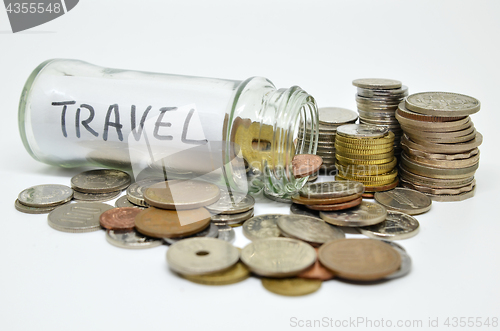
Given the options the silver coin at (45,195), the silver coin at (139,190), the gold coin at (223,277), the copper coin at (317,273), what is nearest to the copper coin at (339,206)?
the copper coin at (317,273)

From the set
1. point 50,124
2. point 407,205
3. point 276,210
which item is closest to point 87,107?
point 50,124

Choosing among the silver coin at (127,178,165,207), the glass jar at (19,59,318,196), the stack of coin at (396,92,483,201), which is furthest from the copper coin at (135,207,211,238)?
the stack of coin at (396,92,483,201)

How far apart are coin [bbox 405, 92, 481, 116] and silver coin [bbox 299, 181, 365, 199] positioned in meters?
0.52

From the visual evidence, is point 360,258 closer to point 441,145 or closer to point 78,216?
point 441,145

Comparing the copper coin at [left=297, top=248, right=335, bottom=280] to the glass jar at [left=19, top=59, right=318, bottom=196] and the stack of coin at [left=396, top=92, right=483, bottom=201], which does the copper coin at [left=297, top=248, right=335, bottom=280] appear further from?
the stack of coin at [left=396, top=92, right=483, bottom=201]

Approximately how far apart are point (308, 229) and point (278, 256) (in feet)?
0.89

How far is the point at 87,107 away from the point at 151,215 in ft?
2.43

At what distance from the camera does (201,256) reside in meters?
1.85

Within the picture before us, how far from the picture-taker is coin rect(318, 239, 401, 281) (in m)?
1.76

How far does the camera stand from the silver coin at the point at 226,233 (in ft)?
6.82

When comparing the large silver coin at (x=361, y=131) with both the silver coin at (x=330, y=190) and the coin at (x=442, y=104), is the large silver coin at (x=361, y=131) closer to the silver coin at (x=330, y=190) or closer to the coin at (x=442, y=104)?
the coin at (x=442, y=104)

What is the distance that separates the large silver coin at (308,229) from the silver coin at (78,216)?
77 cm

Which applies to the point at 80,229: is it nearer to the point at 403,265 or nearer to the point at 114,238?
the point at 114,238

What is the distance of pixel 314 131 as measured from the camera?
2738 mm
